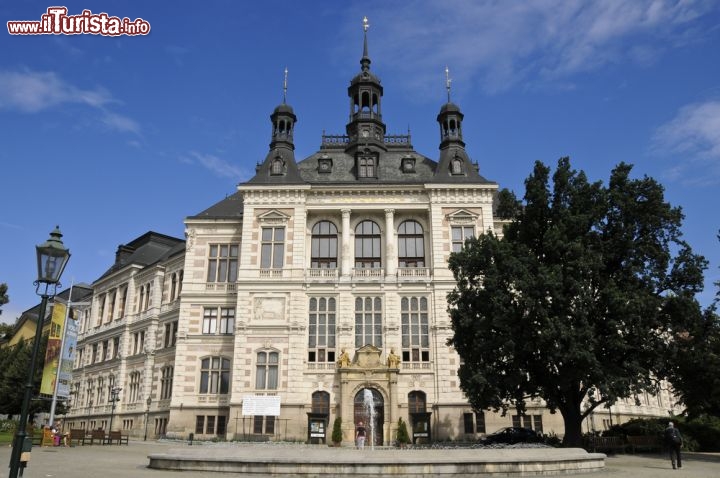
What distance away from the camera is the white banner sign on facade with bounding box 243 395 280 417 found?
40.1 metres

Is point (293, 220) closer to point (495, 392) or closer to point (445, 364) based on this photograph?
point (445, 364)

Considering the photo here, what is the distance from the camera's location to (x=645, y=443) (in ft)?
107

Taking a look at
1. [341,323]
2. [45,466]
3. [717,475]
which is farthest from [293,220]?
[717,475]

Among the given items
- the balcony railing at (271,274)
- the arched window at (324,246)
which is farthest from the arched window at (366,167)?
the balcony railing at (271,274)

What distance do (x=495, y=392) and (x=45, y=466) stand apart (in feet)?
68.4

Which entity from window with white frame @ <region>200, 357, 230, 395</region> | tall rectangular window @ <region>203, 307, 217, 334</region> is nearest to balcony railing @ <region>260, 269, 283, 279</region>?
tall rectangular window @ <region>203, 307, 217, 334</region>

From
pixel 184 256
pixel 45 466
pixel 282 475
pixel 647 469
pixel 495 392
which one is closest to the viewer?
pixel 282 475

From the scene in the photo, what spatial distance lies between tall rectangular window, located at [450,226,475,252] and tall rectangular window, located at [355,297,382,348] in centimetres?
744

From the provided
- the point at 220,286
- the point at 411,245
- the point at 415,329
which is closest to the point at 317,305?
the point at 415,329

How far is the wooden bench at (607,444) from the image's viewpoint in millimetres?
32188

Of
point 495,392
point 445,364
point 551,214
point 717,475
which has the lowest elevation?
point 717,475

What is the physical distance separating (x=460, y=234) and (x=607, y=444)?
63.5ft

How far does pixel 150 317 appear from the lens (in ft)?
171

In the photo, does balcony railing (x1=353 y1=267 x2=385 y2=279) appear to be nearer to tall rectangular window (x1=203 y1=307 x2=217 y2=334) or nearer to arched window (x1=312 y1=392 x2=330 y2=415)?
arched window (x1=312 y1=392 x2=330 y2=415)
